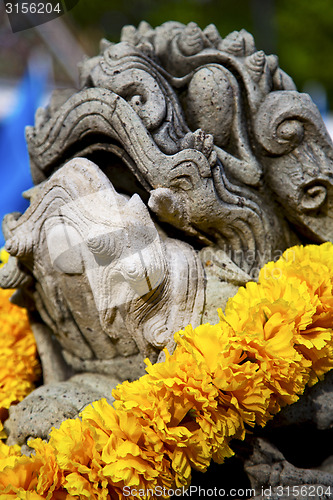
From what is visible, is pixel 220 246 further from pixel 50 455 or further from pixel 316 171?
pixel 50 455

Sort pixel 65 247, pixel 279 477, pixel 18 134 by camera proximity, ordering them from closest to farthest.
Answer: pixel 279 477 < pixel 65 247 < pixel 18 134

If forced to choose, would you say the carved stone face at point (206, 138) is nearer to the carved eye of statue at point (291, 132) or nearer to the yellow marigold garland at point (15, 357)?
the carved eye of statue at point (291, 132)

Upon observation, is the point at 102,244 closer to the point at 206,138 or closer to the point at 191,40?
the point at 206,138

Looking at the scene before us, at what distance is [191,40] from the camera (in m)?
1.52

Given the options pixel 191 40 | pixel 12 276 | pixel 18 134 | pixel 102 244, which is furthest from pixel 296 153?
pixel 18 134

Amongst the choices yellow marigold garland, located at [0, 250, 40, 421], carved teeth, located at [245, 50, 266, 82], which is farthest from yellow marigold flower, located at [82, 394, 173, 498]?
carved teeth, located at [245, 50, 266, 82]

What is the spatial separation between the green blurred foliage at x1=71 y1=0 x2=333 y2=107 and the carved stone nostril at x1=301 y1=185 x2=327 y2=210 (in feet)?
14.4

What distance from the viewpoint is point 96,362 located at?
1553mm

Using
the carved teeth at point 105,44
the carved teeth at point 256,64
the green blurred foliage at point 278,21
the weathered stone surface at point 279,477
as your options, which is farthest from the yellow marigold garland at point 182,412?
the green blurred foliage at point 278,21

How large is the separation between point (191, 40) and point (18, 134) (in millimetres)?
2331

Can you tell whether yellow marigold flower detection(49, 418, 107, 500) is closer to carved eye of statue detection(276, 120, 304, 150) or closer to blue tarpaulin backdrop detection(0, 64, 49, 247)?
carved eye of statue detection(276, 120, 304, 150)

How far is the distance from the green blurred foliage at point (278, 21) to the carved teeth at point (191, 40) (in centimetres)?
408

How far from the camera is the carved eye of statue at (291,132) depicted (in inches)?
56.8

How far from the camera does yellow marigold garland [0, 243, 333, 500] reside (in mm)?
1083
